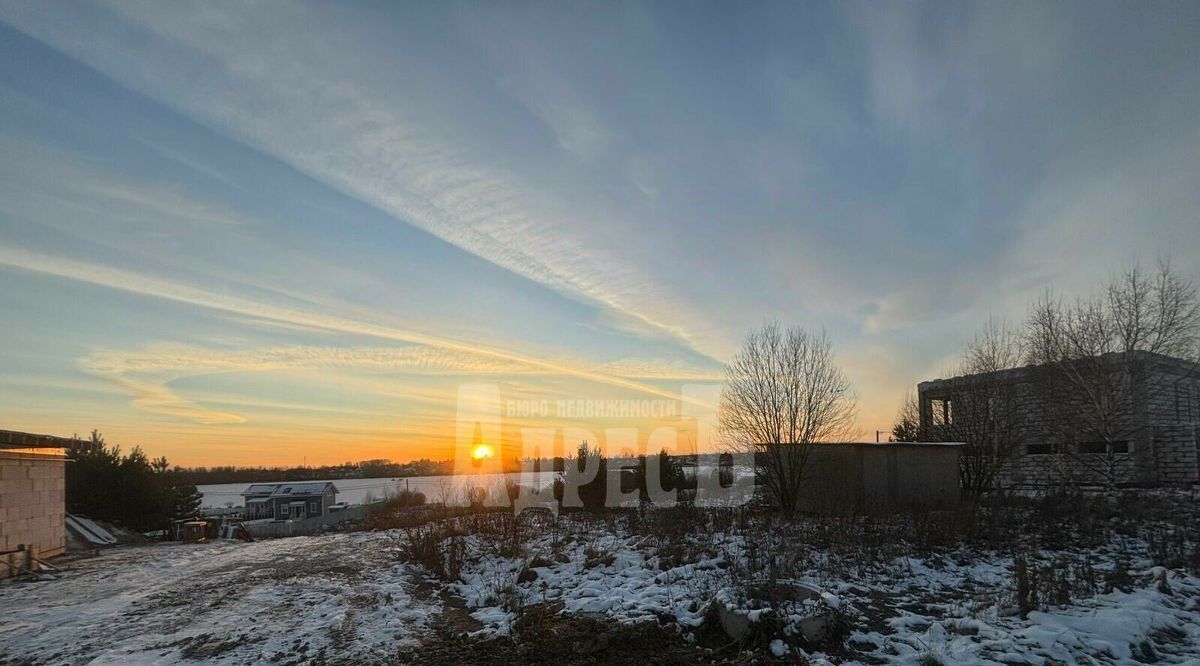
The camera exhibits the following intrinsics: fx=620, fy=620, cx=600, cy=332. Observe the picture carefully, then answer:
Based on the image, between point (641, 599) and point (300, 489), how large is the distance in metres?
46.8

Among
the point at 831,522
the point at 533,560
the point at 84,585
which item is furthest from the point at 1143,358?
the point at 84,585

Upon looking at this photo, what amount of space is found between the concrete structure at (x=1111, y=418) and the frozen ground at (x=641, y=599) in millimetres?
10061

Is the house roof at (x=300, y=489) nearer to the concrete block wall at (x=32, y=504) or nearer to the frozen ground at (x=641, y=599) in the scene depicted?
the concrete block wall at (x=32, y=504)

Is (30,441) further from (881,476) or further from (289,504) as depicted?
(289,504)

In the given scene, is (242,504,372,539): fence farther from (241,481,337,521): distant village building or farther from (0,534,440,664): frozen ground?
(0,534,440,664): frozen ground

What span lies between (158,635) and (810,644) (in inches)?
301

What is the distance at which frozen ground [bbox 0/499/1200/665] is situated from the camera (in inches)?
254

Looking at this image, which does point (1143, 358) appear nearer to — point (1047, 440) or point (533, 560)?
point (1047, 440)

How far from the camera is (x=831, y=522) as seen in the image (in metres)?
12.9

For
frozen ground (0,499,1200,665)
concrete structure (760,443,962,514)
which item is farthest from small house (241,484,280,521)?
concrete structure (760,443,962,514)

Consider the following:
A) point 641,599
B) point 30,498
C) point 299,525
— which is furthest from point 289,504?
point 641,599

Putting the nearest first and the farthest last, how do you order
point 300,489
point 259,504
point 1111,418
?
point 1111,418, point 259,504, point 300,489

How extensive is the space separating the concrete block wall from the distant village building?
1220 inches

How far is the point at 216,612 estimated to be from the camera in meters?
8.75
